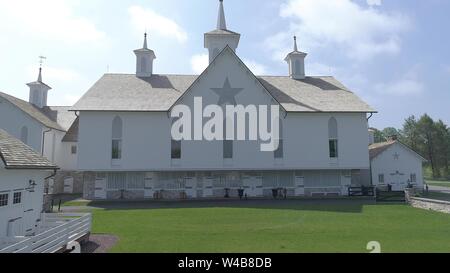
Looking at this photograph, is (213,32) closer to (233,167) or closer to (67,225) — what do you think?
(233,167)

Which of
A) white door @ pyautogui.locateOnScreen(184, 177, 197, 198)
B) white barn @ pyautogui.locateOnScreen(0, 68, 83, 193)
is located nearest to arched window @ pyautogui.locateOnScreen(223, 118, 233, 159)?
white door @ pyautogui.locateOnScreen(184, 177, 197, 198)

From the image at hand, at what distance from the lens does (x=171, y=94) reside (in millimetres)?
35312

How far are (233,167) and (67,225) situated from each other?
20.8m

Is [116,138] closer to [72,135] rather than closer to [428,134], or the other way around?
[72,135]

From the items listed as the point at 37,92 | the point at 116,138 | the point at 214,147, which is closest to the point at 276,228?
the point at 214,147

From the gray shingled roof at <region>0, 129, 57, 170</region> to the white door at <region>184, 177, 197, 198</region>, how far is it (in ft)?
57.8

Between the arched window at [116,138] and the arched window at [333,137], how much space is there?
21563 mm

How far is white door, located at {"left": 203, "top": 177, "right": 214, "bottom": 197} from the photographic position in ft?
108

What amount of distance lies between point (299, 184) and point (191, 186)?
11.3 metres

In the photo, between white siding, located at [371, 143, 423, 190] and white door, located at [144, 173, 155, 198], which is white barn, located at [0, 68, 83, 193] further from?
white siding, located at [371, 143, 423, 190]

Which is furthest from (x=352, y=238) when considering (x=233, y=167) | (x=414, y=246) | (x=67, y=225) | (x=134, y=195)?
(x=134, y=195)

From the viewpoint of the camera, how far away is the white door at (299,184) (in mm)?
33594

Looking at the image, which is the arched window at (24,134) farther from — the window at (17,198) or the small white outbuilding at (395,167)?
the small white outbuilding at (395,167)

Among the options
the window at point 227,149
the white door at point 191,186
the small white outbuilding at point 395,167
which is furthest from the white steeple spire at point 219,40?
the small white outbuilding at point 395,167
